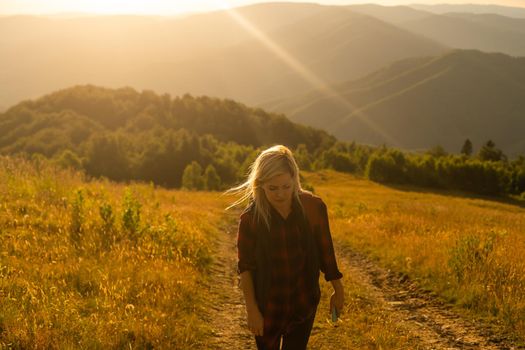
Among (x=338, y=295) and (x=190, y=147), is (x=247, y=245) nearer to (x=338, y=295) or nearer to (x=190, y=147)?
(x=338, y=295)

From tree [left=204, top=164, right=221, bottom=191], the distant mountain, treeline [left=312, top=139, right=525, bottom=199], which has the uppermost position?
the distant mountain

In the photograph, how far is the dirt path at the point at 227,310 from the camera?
7.34 metres

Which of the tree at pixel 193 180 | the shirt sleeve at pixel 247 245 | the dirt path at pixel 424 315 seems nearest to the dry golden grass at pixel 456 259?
the dirt path at pixel 424 315

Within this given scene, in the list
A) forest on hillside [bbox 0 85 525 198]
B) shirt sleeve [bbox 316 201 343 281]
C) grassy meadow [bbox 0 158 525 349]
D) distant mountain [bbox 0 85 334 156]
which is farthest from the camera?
distant mountain [bbox 0 85 334 156]

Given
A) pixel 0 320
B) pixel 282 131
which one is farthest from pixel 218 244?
pixel 282 131

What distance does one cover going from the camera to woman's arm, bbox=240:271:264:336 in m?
3.91

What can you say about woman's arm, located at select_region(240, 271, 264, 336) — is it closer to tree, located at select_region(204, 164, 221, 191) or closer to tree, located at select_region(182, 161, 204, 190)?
tree, located at select_region(182, 161, 204, 190)

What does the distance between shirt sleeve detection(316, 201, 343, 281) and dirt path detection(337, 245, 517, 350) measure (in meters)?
4.02

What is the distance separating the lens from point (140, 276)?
8.53m

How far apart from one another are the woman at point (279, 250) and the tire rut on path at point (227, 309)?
135 inches

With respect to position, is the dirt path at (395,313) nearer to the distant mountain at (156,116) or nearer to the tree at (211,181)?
the tree at (211,181)

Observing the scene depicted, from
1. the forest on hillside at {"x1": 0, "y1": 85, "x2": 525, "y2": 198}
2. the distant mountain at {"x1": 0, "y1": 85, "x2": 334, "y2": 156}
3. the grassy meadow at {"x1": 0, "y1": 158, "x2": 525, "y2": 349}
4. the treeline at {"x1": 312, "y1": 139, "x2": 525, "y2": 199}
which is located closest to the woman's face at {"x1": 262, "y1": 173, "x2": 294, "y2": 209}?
the grassy meadow at {"x1": 0, "y1": 158, "x2": 525, "y2": 349}

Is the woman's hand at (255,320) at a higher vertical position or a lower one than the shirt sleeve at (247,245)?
lower

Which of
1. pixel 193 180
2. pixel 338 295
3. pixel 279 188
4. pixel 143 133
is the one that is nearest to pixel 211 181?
pixel 193 180
